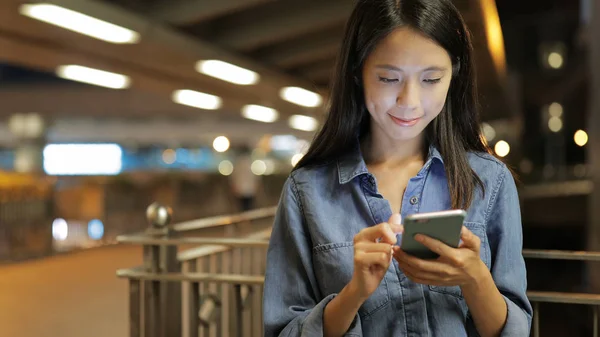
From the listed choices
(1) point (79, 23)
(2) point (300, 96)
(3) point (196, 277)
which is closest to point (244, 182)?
(2) point (300, 96)

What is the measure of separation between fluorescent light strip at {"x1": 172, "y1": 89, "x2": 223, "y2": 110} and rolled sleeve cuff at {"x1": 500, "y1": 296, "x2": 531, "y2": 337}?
1635cm

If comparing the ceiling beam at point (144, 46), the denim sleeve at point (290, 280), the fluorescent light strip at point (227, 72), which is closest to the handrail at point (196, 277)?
the denim sleeve at point (290, 280)

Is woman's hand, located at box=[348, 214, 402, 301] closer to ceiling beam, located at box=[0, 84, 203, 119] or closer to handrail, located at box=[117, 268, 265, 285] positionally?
handrail, located at box=[117, 268, 265, 285]

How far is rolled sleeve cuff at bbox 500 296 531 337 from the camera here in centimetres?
203

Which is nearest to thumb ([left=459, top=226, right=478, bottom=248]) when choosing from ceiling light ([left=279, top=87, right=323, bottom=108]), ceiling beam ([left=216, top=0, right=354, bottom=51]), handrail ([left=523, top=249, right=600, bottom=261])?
handrail ([left=523, top=249, right=600, bottom=261])

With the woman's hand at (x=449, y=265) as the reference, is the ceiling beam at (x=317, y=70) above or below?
above

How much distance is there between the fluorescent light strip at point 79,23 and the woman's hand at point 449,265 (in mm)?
6273

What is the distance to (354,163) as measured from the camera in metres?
2.21

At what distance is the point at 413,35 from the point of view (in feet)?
6.61

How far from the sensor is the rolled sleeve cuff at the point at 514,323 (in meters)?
2.03

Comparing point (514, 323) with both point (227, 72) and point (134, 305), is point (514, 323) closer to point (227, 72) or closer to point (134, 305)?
→ point (134, 305)

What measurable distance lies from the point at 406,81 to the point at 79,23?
6.96 metres

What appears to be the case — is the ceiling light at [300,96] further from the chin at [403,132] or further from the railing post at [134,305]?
the chin at [403,132]

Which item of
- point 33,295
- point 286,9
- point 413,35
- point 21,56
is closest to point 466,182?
point 413,35
